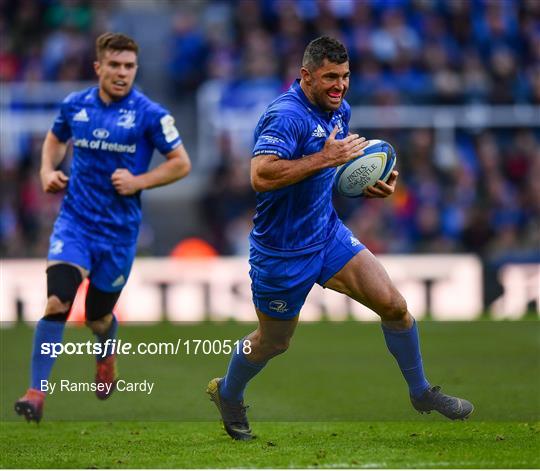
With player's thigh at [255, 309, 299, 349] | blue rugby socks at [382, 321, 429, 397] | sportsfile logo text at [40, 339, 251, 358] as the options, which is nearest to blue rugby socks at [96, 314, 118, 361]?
sportsfile logo text at [40, 339, 251, 358]

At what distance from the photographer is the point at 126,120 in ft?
30.8

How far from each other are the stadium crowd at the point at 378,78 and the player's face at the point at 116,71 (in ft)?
26.8

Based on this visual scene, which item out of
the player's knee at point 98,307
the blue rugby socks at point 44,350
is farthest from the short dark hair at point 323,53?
the player's knee at point 98,307

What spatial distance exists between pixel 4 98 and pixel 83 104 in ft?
33.7

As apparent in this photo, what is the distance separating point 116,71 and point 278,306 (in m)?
2.52

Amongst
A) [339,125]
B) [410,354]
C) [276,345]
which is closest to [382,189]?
[339,125]

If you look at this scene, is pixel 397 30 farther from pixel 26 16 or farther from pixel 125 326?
pixel 125 326

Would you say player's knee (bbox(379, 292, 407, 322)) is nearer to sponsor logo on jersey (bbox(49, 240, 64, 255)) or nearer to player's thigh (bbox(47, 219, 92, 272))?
player's thigh (bbox(47, 219, 92, 272))

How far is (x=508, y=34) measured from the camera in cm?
2130

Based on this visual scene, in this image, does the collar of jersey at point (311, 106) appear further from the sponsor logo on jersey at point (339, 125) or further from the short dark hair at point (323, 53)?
the short dark hair at point (323, 53)

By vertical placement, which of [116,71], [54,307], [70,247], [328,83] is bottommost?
[54,307]

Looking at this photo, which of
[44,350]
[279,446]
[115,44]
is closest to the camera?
[279,446]

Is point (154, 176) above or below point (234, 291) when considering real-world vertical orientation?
above

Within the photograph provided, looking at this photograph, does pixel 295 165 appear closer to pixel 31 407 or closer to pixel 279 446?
pixel 279 446
